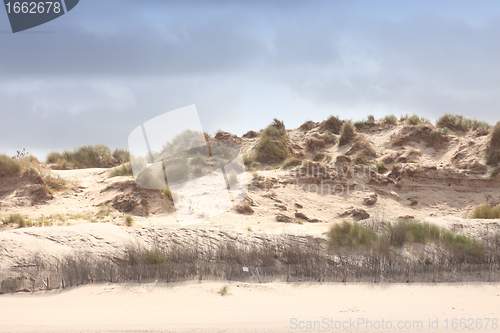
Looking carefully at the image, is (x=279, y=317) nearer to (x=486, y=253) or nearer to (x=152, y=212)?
(x=486, y=253)

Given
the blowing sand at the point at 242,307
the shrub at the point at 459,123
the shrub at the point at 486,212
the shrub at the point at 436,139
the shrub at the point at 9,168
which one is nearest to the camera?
the blowing sand at the point at 242,307

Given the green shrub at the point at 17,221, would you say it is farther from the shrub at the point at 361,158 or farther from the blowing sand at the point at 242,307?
the shrub at the point at 361,158

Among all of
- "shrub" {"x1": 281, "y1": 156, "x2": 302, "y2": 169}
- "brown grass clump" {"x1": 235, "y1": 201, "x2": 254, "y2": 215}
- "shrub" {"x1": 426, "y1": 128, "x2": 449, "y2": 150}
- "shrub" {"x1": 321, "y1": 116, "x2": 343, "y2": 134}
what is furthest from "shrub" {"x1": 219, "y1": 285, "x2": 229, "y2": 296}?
"shrub" {"x1": 321, "y1": 116, "x2": 343, "y2": 134}

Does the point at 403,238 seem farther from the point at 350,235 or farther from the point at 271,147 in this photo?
the point at 271,147

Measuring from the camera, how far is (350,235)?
7410mm

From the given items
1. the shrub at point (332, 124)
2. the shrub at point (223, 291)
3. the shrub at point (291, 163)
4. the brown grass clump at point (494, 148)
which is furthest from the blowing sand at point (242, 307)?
the shrub at point (332, 124)

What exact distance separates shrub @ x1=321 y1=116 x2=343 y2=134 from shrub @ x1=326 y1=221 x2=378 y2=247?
13.8 m

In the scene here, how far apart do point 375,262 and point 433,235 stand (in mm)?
1866

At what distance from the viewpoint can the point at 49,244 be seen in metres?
6.66

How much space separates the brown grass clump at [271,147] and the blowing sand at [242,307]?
37.9 ft

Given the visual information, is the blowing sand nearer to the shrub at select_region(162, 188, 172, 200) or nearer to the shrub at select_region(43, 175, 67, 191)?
the shrub at select_region(162, 188, 172, 200)

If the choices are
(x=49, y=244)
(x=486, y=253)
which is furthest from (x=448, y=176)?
(x=49, y=244)

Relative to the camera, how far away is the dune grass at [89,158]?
58.6 ft

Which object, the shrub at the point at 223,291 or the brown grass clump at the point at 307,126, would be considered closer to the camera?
the shrub at the point at 223,291
